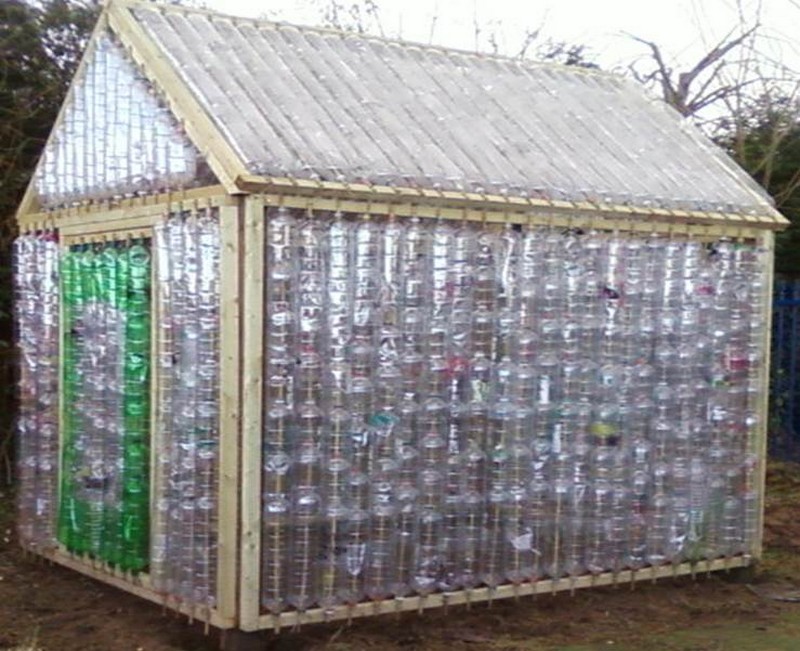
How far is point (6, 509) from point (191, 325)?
3.81m

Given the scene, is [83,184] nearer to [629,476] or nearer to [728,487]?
[629,476]

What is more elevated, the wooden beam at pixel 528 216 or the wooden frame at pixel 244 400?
the wooden beam at pixel 528 216

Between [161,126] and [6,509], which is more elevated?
[161,126]

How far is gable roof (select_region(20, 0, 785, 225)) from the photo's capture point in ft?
20.2

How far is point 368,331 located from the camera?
6.14 meters

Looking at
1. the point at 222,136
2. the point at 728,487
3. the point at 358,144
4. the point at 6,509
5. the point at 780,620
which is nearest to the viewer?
the point at 222,136

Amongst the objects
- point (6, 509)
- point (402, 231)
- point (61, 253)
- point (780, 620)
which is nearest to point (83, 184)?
point (61, 253)

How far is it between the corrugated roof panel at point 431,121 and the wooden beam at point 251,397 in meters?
0.33

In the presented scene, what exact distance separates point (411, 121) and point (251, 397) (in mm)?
1982

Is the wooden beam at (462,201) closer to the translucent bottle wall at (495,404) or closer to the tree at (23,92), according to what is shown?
the translucent bottle wall at (495,404)

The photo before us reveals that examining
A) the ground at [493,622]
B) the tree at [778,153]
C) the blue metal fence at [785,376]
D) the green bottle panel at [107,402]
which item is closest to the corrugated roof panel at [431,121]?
the green bottle panel at [107,402]

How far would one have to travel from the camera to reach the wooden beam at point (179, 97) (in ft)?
19.1

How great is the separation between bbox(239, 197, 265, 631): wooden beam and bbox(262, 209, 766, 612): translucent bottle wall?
7 centimetres

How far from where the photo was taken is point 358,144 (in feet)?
21.0
